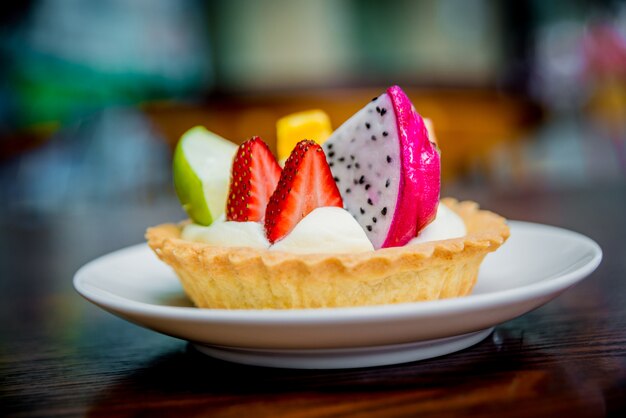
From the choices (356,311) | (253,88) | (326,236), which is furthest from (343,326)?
(253,88)

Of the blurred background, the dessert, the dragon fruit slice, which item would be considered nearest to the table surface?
the dessert

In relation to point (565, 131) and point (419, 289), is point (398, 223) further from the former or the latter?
point (565, 131)

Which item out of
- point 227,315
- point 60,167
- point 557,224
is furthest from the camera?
point 60,167

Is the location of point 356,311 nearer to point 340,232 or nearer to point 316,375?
point 316,375

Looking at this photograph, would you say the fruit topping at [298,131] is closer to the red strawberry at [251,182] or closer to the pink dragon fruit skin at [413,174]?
the red strawberry at [251,182]

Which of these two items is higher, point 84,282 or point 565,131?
point 84,282

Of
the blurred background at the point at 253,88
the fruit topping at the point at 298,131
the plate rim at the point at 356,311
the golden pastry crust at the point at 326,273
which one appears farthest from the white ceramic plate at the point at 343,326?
the blurred background at the point at 253,88

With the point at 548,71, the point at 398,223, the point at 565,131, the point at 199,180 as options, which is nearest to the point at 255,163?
the point at 199,180
